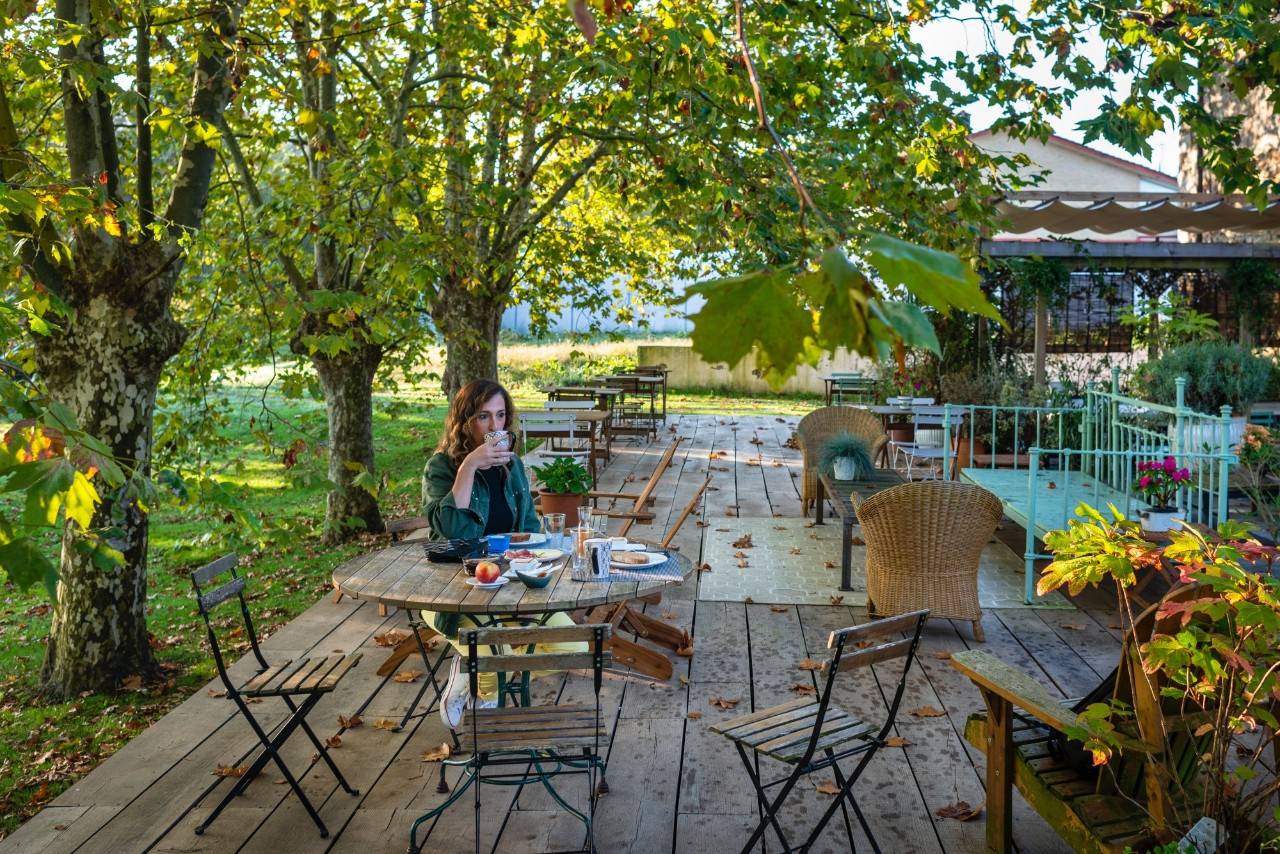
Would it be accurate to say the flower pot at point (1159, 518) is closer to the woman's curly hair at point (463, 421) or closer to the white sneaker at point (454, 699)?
the woman's curly hair at point (463, 421)

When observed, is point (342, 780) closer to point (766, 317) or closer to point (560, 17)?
point (766, 317)

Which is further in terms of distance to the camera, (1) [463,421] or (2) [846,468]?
(2) [846,468]

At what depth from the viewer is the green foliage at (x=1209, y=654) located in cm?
272

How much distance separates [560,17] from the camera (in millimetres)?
8969

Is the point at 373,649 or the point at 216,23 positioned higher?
the point at 216,23

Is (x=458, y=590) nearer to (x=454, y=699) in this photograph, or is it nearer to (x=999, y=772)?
(x=454, y=699)

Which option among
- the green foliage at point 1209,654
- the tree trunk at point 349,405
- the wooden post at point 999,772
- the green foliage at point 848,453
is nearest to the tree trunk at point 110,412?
the tree trunk at point 349,405

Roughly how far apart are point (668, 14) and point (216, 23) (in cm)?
248

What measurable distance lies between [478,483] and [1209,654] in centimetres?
319

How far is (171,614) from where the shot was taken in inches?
332

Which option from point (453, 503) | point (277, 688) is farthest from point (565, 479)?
point (277, 688)

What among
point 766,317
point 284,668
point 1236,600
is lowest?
point 284,668

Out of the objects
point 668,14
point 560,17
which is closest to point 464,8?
point 560,17

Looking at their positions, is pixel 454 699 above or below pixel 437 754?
above
